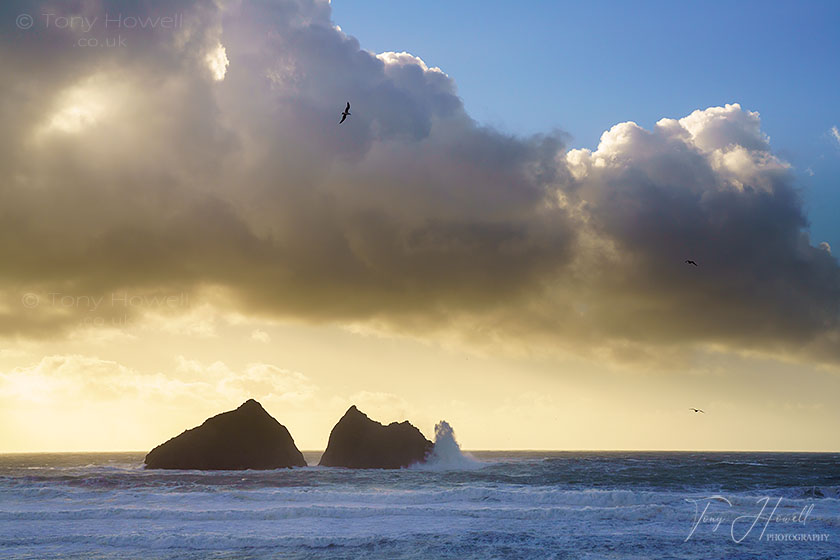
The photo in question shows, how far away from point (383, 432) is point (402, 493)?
1866 inches

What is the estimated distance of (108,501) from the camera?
142 feet

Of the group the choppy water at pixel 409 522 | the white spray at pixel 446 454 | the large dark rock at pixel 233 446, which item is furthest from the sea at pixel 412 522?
the white spray at pixel 446 454

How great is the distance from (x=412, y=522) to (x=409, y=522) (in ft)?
0.53

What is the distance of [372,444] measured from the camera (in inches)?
3585

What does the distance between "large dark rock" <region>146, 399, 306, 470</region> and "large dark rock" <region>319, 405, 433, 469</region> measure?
21.3 ft

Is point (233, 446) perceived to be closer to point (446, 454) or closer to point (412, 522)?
point (446, 454)

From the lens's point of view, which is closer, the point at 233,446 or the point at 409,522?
the point at 409,522

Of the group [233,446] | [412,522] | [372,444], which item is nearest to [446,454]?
[372,444]

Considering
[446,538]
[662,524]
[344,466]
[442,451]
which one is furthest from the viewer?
[442,451]

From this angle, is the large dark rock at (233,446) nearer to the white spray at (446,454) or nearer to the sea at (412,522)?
the white spray at (446,454)

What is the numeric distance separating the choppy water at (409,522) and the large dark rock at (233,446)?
27545 mm

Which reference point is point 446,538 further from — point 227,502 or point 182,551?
point 227,502

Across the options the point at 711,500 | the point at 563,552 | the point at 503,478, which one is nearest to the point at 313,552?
the point at 563,552

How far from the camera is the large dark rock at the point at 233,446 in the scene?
83.4m
